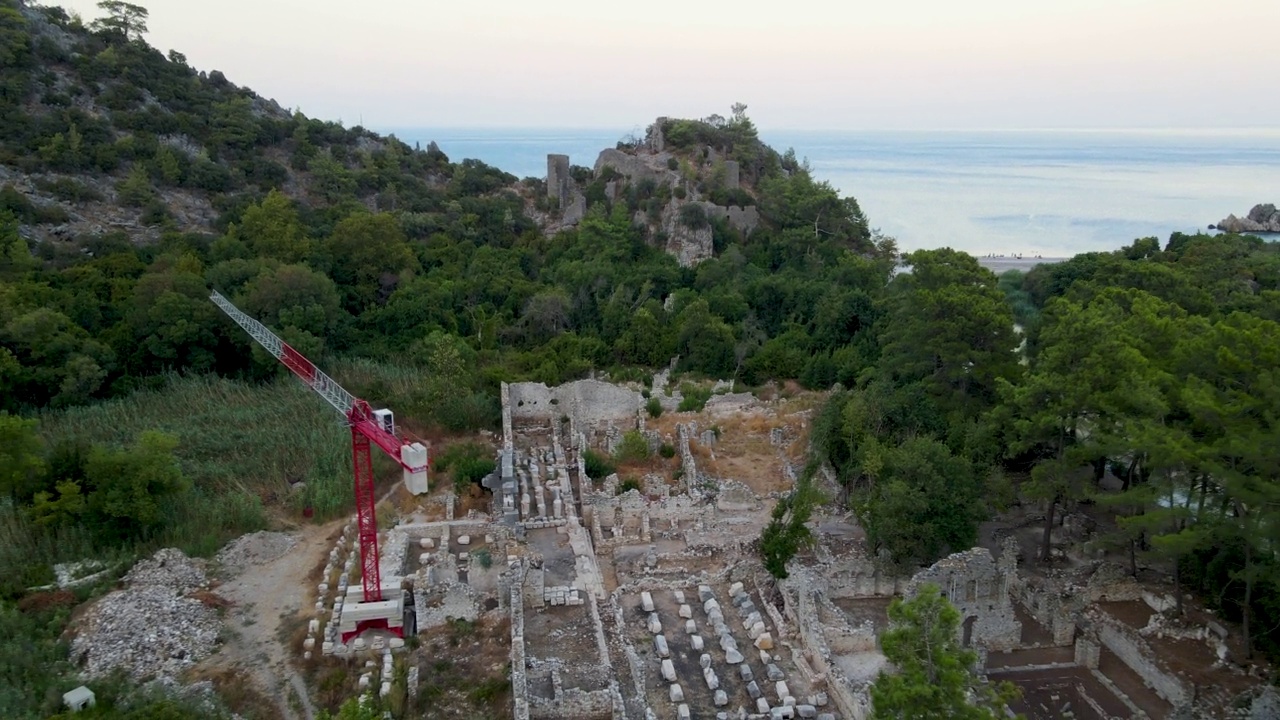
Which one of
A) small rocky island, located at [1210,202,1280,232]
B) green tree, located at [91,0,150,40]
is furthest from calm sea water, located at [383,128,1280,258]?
green tree, located at [91,0,150,40]

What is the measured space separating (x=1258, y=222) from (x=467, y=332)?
2657 inches

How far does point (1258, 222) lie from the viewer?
2717 inches

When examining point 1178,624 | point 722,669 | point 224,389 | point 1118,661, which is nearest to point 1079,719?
point 1118,661

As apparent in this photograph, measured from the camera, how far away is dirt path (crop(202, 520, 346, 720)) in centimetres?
1565

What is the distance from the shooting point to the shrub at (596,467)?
23930 mm

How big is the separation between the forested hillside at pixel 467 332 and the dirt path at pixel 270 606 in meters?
1.43

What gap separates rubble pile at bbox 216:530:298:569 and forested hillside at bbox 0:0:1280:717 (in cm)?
92

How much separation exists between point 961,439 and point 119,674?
1835 cm

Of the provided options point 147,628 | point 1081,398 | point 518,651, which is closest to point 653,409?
point 518,651

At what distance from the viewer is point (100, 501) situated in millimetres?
20000

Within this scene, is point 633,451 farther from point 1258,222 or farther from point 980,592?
point 1258,222

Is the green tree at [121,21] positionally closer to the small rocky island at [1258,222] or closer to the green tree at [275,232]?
the green tree at [275,232]

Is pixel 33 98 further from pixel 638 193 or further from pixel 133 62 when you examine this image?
pixel 638 193

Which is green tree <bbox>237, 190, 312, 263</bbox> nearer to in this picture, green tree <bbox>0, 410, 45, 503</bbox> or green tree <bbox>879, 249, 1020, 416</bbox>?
green tree <bbox>0, 410, 45, 503</bbox>
